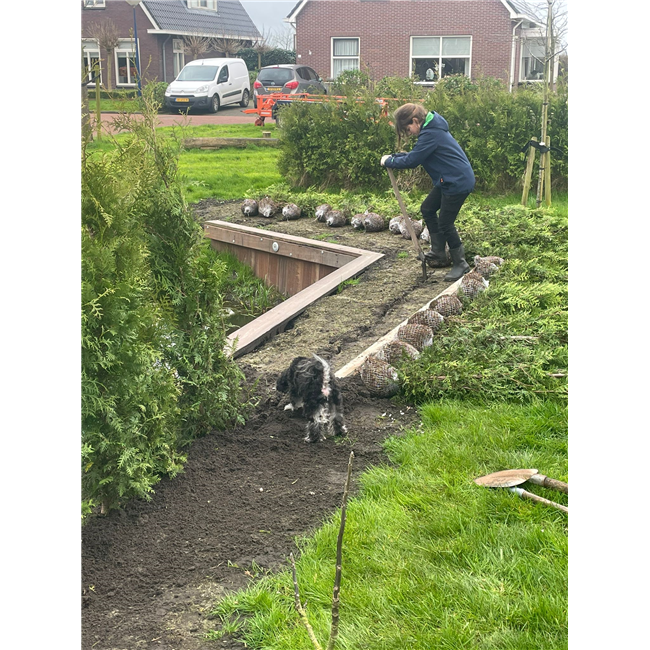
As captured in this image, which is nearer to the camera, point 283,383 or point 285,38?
point 283,383

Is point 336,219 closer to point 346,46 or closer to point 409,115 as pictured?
point 346,46

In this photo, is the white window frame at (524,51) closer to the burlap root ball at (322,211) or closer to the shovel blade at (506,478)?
the burlap root ball at (322,211)

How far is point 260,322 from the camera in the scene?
6.52 meters

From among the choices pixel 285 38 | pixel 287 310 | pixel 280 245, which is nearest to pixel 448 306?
pixel 287 310

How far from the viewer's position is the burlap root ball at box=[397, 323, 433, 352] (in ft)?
17.3

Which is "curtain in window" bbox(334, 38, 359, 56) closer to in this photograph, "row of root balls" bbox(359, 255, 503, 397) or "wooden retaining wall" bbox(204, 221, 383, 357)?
"wooden retaining wall" bbox(204, 221, 383, 357)

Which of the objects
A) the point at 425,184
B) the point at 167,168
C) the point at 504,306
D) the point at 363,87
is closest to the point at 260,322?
the point at 504,306

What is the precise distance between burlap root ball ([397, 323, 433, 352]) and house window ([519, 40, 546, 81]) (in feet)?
19.2

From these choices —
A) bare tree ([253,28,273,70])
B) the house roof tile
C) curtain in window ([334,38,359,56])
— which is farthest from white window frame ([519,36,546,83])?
the house roof tile

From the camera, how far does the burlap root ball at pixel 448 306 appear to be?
593cm

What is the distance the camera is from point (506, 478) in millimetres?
3314

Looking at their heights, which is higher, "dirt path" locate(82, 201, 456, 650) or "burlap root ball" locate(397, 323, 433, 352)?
"burlap root ball" locate(397, 323, 433, 352)

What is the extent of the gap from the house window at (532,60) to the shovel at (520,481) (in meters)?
7.69

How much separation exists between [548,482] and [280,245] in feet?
21.7
